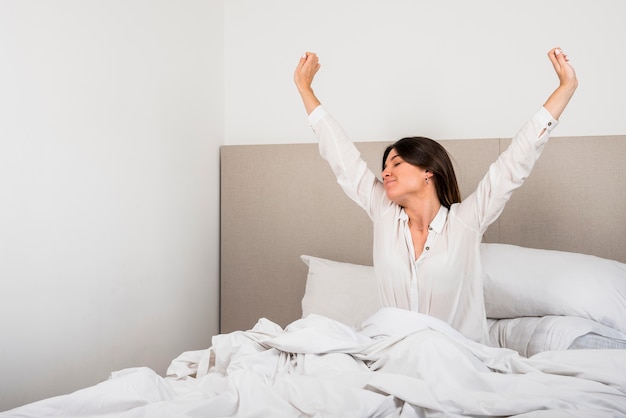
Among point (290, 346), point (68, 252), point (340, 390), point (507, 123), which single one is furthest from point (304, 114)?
point (340, 390)

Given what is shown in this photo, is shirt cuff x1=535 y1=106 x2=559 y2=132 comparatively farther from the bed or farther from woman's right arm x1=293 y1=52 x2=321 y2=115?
woman's right arm x1=293 y1=52 x2=321 y2=115

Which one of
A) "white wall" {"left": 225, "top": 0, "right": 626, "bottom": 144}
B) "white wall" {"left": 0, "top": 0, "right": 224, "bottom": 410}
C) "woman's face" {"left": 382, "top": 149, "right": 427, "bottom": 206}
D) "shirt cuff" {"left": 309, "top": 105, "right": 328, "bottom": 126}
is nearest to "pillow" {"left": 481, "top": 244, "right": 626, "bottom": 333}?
"woman's face" {"left": 382, "top": 149, "right": 427, "bottom": 206}

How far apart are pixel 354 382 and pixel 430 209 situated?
2.84 feet

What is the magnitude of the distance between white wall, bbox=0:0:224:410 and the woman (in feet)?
2.63

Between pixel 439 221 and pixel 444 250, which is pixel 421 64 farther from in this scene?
pixel 444 250

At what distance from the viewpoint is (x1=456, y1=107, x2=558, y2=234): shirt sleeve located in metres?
1.99

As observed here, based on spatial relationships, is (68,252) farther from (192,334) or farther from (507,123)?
(507,123)

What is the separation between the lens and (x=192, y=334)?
10.2ft

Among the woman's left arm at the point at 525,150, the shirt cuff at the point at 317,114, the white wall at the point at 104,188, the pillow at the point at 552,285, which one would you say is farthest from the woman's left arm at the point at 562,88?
the white wall at the point at 104,188

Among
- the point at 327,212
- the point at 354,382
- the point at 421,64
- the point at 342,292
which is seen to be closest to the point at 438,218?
the point at 342,292

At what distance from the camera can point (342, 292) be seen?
272 centimetres

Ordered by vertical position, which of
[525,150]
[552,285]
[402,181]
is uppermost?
[525,150]

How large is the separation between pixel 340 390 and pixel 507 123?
1808mm

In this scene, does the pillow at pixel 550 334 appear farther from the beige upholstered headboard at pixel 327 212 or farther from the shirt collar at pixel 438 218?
the beige upholstered headboard at pixel 327 212
